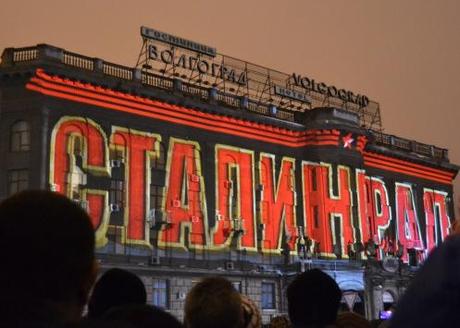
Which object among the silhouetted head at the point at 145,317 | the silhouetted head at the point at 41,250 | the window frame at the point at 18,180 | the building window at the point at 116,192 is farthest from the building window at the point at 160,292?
the silhouetted head at the point at 41,250

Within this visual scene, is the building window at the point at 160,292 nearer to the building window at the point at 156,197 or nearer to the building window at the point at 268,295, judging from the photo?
the building window at the point at 156,197

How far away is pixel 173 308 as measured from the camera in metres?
32.1

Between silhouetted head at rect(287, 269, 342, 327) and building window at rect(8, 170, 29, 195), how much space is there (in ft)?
86.2

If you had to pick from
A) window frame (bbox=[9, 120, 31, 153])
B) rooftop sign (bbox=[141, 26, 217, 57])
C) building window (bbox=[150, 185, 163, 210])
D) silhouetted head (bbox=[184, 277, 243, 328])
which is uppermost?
rooftop sign (bbox=[141, 26, 217, 57])

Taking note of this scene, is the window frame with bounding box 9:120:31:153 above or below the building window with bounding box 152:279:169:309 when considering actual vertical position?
above

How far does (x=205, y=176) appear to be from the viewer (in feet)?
116

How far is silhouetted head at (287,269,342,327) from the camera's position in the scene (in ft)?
14.7

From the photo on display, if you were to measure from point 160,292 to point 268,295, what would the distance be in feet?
25.1

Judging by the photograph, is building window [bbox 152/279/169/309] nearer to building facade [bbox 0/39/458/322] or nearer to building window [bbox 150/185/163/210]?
building facade [bbox 0/39/458/322]

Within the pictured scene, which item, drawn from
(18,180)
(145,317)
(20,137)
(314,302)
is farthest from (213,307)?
A: (20,137)

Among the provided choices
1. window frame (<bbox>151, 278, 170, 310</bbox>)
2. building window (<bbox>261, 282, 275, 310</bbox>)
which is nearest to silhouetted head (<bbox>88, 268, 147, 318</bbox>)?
window frame (<bbox>151, 278, 170, 310</bbox>)

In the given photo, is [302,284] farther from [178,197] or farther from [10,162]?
[178,197]

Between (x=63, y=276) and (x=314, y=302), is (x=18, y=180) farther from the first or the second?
(x=63, y=276)

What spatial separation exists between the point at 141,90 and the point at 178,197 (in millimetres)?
5997
